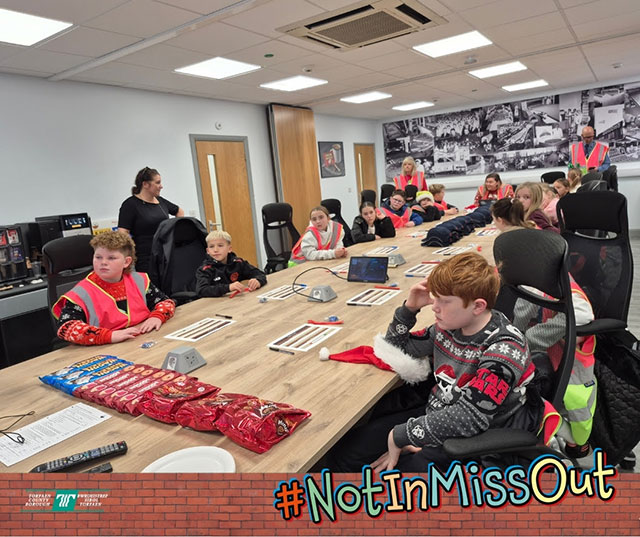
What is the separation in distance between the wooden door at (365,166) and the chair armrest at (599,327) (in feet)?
28.2

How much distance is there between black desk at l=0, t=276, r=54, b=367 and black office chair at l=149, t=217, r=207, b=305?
1.18m

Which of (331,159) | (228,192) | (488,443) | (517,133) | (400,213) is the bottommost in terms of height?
(488,443)

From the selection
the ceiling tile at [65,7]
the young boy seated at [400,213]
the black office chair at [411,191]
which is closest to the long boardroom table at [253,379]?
the ceiling tile at [65,7]

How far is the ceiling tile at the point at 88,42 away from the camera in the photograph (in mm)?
3412

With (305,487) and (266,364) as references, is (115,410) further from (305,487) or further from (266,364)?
(305,487)

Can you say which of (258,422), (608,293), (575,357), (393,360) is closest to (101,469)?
(258,422)

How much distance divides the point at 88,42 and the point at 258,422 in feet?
12.0

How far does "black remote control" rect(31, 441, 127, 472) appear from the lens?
1109 mm

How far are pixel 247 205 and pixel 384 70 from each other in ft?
9.10

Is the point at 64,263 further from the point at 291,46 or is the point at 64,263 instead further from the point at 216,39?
the point at 291,46

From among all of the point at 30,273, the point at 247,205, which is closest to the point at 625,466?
the point at 30,273

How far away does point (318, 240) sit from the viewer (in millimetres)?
4133

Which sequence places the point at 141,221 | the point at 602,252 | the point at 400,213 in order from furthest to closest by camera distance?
1. the point at 400,213
2. the point at 141,221
3. the point at 602,252

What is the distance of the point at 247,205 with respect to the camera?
704cm
